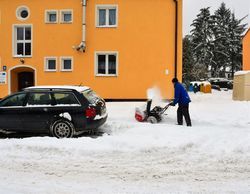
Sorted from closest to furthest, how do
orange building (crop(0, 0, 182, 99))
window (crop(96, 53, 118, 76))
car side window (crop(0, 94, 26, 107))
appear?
car side window (crop(0, 94, 26, 107)), orange building (crop(0, 0, 182, 99)), window (crop(96, 53, 118, 76))

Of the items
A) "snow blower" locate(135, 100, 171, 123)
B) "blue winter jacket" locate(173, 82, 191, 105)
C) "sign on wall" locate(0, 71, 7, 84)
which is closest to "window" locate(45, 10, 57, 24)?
"sign on wall" locate(0, 71, 7, 84)

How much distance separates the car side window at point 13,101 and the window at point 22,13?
11.0 meters

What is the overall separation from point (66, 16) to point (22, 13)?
2660 mm

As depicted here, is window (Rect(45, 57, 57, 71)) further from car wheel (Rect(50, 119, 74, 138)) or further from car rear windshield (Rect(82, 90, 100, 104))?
car wheel (Rect(50, 119, 74, 138))

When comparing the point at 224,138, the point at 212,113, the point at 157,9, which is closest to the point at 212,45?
the point at 157,9

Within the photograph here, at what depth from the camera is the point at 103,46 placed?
62.3ft

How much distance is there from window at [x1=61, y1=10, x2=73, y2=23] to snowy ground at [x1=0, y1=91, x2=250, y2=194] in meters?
11.0

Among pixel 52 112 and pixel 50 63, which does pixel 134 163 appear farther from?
pixel 50 63

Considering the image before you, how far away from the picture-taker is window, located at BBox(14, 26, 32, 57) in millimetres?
19578

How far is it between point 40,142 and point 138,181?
340 cm

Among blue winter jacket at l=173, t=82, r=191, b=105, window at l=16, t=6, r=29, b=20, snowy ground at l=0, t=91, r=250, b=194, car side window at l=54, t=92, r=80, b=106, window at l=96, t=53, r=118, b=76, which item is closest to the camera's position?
snowy ground at l=0, t=91, r=250, b=194

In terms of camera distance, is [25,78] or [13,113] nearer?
[13,113]

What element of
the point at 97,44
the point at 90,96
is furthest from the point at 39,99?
the point at 97,44

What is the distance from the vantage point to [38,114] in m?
9.47
